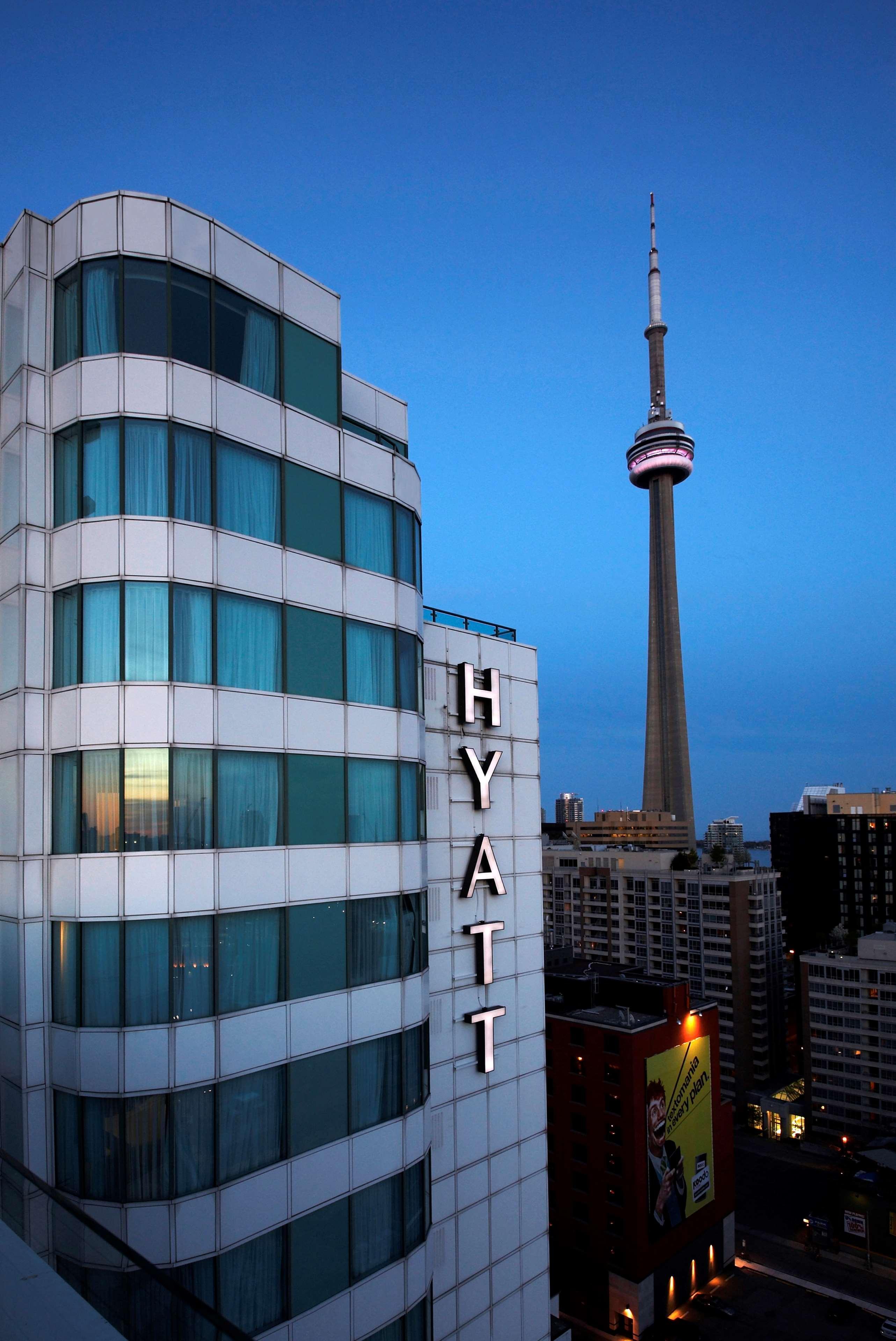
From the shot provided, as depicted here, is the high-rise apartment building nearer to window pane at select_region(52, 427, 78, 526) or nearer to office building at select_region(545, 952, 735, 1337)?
window pane at select_region(52, 427, 78, 526)

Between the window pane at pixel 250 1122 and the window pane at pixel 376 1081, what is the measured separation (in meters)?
1.88

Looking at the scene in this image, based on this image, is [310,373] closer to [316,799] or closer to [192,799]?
[316,799]

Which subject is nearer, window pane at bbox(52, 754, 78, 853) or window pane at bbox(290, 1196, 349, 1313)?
window pane at bbox(52, 754, 78, 853)

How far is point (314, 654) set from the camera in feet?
55.5

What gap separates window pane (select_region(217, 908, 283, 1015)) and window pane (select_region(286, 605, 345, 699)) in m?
4.27

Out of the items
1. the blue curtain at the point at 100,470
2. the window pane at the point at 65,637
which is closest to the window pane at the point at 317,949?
the window pane at the point at 65,637

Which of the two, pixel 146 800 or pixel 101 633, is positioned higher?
pixel 101 633

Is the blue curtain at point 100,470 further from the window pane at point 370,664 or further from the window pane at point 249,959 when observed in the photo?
the window pane at point 249,959

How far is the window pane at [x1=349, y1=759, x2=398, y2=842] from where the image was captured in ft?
57.2

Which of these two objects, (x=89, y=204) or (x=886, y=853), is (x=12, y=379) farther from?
(x=886, y=853)

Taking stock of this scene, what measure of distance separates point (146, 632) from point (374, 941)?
7.99m

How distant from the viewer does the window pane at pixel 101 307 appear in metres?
14.9

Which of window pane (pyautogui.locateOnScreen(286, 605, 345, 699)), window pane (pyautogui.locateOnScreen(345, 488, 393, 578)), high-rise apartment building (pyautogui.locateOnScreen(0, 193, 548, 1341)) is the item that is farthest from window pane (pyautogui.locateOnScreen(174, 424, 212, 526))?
window pane (pyautogui.locateOnScreen(345, 488, 393, 578))

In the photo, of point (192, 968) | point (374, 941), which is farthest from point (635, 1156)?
point (192, 968)
